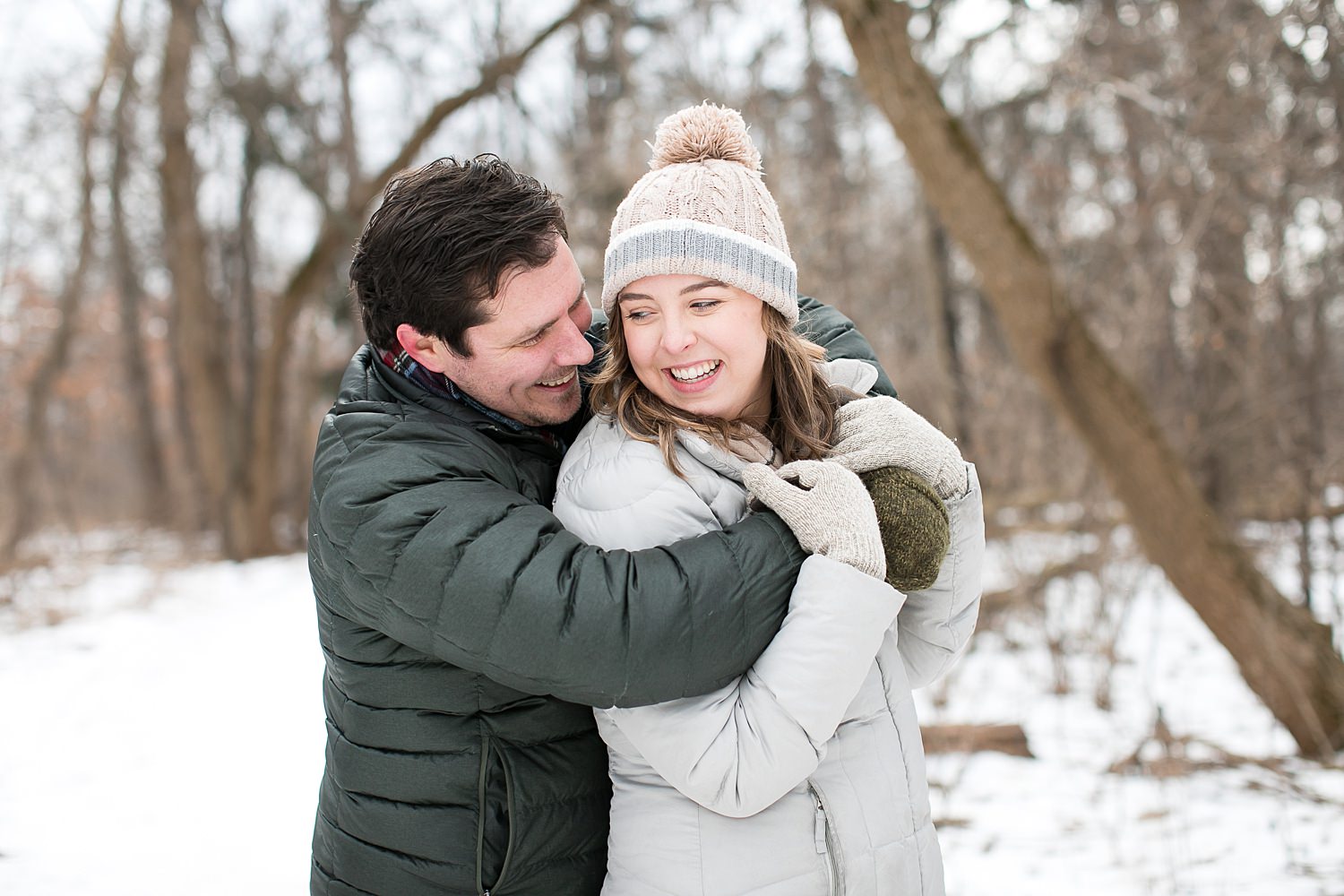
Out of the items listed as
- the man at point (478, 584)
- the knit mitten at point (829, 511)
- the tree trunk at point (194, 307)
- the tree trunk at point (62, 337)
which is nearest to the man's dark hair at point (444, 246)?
the man at point (478, 584)

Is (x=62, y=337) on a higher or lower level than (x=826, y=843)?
higher

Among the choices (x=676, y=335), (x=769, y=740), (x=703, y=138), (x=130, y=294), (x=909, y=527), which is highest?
(x=130, y=294)

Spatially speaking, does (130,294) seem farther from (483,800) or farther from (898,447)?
(898,447)

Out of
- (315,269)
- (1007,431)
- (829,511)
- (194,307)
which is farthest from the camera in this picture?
(194,307)

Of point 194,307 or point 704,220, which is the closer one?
point 704,220

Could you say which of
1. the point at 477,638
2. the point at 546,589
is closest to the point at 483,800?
the point at 477,638

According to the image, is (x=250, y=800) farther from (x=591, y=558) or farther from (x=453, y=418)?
(x=591, y=558)

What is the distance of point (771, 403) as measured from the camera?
7.17 ft

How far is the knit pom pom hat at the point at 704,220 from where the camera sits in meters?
1.99

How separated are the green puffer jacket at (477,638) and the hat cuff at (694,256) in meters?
0.44

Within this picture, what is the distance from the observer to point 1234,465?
6.95m

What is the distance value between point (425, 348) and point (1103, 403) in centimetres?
353

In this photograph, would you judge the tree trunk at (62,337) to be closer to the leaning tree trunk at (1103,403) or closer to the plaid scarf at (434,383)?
the leaning tree trunk at (1103,403)

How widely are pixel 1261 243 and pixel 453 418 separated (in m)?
5.68
